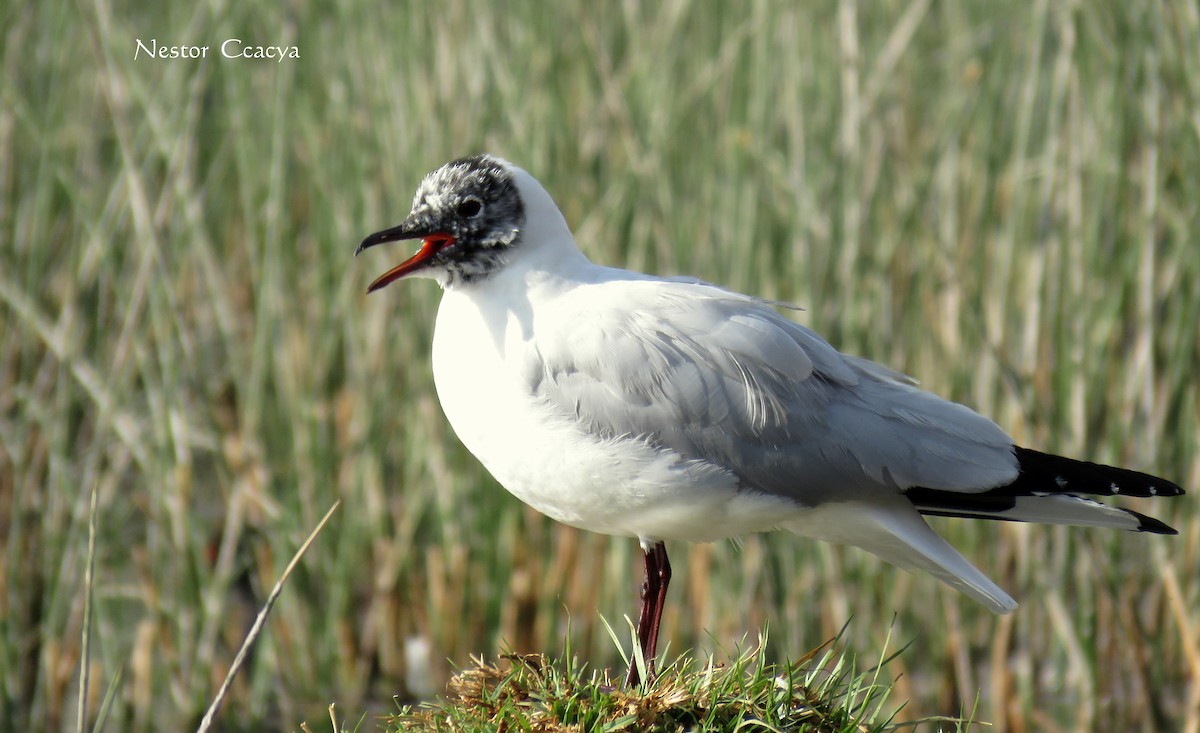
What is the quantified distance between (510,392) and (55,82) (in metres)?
2.24

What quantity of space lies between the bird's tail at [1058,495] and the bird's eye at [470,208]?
100cm

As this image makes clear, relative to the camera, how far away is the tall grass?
3615mm

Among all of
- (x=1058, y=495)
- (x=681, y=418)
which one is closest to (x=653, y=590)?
(x=681, y=418)

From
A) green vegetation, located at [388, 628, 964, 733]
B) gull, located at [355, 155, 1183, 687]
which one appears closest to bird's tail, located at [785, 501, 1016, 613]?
gull, located at [355, 155, 1183, 687]

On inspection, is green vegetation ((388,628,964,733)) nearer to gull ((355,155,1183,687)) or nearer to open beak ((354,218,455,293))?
gull ((355,155,1183,687))

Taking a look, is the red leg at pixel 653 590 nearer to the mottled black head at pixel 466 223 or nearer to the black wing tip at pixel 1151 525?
the mottled black head at pixel 466 223

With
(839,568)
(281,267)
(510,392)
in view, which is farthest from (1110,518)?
(281,267)

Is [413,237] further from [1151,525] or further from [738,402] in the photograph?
[1151,525]

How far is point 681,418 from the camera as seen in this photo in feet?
7.96

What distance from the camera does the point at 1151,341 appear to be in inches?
142

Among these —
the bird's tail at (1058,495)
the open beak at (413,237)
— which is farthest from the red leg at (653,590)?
the open beak at (413,237)

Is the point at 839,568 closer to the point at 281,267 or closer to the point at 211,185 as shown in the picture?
the point at 281,267

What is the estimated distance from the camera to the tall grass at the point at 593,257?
3615mm

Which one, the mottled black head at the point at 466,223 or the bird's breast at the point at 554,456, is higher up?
the mottled black head at the point at 466,223
